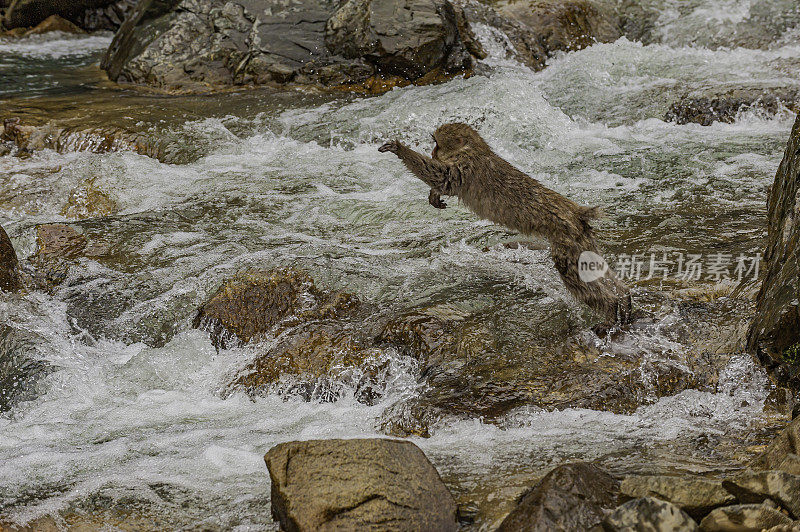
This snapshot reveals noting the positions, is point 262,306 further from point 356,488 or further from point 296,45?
point 296,45

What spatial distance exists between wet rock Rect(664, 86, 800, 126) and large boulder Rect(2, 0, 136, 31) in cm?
1213

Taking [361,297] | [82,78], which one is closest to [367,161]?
[361,297]

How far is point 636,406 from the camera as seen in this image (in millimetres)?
4840

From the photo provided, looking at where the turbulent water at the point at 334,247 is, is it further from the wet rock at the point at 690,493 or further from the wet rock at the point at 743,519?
the wet rock at the point at 743,519

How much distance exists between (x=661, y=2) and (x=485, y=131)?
675 centimetres

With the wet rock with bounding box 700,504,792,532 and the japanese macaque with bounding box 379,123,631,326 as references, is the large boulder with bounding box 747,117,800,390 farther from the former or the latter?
the wet rock with bounding box 700,504,792,532

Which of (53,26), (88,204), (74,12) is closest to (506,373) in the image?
(88,204)

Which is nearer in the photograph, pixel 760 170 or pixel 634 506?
pixel 634 506

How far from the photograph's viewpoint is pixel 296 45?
11.8 meters

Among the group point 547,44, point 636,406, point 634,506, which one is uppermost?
point 547,44

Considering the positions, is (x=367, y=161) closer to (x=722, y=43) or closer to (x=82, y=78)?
(x=82, y=78)

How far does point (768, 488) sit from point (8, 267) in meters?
5.64

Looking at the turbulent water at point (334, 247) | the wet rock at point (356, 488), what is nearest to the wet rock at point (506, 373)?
the turbulent water at point (334, 247)

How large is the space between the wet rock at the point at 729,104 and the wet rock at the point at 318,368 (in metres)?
6.28
